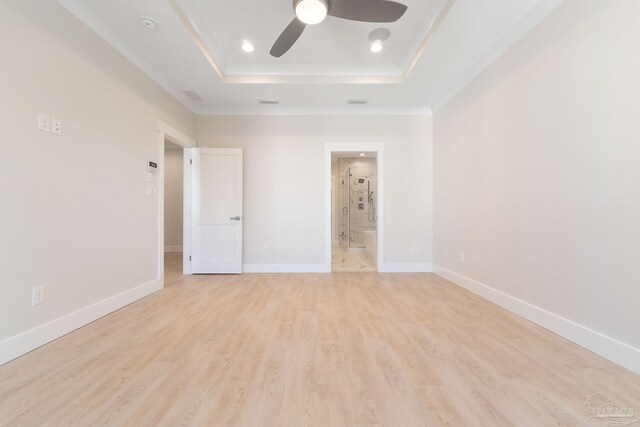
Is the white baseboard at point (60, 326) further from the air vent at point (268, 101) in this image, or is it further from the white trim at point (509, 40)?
the white trim at point (509, 40)

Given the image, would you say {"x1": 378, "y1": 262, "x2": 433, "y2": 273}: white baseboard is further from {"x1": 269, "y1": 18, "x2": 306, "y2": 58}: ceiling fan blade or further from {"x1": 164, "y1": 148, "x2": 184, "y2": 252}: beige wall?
{"x1": 164, "y1": 148, "x2": 184, "y2": 252}: beige wall

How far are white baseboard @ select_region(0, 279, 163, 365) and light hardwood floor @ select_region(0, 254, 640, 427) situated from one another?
62mm

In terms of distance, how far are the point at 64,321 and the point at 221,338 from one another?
125 cm

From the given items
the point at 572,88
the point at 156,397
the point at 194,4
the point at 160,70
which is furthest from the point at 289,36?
the point at 156,397

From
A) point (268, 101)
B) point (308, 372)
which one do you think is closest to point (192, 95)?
point (268, 101)

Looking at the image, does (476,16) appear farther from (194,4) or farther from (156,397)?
(156,397)

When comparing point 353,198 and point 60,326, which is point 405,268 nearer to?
point 353,198

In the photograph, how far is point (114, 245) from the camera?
7.70 feet

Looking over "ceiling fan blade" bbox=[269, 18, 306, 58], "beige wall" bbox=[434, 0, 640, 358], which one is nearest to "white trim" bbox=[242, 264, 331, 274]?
"beige wall" bbox=[434, 0, 640, 358]

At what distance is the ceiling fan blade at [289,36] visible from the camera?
200 cm

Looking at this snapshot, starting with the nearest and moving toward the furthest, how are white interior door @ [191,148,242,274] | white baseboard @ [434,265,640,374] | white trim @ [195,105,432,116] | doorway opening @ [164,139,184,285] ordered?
white baseboard @ [434,265,640,374], white interior door @ [191,148,242,274], white trim @ [195,105,432,116], doorway opening @ [164,139,184,285]

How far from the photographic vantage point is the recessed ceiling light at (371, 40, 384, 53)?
266 cm

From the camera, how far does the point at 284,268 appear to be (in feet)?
12.9

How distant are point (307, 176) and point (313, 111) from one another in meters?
1.08
